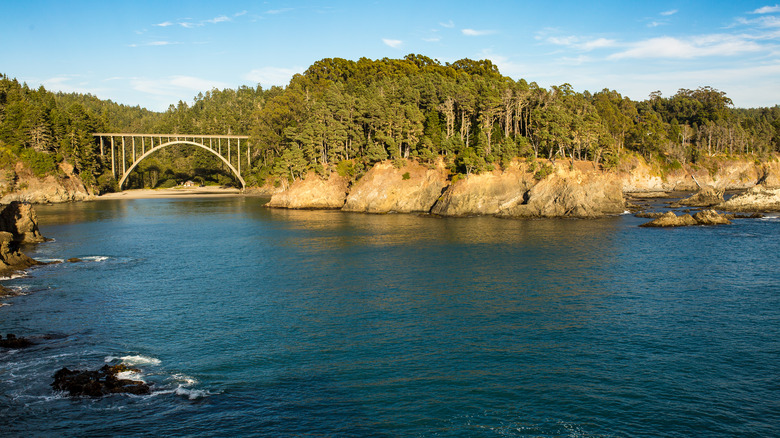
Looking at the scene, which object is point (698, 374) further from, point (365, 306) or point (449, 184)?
point (449, 184)

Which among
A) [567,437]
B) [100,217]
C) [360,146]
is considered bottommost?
[567,437]

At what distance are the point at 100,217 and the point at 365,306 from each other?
83.0 metres

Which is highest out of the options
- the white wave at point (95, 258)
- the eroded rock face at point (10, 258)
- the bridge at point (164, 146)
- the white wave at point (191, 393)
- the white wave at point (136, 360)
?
the bridge at point (164, 146)

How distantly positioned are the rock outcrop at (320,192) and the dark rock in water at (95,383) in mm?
92054

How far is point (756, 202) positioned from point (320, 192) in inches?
3602

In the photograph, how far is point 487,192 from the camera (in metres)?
102

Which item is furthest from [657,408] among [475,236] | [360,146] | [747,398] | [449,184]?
[360,146]

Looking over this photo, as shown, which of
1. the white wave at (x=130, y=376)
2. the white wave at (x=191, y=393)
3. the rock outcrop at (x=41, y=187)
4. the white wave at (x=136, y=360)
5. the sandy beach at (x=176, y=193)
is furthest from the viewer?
the sandy beach at (x=176, y=193)

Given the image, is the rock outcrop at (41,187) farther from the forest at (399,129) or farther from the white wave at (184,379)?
the white wave at (184,379)

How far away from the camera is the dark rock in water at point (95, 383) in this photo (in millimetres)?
27266

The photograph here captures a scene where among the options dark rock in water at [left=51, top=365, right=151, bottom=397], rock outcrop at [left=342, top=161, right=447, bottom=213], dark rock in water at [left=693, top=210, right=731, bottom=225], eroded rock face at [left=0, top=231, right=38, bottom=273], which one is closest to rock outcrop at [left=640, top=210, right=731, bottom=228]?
dark rock in water at [left=693, top=210, right=731, bottom=225]

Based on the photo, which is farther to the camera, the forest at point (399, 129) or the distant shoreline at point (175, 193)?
the distant shoreline at point (175, 193)

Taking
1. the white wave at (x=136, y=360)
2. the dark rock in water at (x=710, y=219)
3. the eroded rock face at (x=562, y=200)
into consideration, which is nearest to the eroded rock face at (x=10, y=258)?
the white wave at (x=136, y=360)

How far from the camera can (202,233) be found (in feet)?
274
